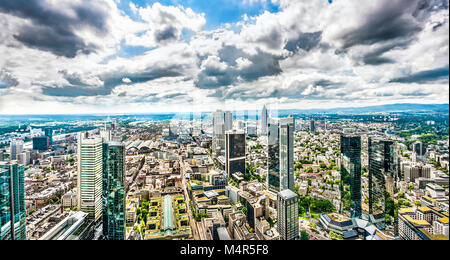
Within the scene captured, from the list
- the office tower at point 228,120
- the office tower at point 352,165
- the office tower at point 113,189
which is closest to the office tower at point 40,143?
the office tower at point 113,189

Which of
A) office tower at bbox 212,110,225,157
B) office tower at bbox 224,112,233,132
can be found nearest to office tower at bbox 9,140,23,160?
office tower at bbox 212,110,225,157

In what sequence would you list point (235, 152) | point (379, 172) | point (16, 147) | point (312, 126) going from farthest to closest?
point (235, 152)
point (312, 126)
point (379, 172)
point (16, 147)

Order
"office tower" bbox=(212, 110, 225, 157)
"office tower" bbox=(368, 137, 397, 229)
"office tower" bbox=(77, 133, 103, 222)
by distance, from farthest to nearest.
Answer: "office tower" bbox=(212, 110, 225, 157)
"office tower" bbox=(368, 137, 397, 229)
"office tower" bbox=(77, 133, 103, 222)

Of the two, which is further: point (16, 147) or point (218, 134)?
point (218, 134)

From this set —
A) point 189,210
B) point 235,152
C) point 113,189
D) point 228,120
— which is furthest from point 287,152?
point 113,189

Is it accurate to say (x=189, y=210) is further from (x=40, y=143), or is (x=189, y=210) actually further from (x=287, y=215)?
(x=40, y=143)

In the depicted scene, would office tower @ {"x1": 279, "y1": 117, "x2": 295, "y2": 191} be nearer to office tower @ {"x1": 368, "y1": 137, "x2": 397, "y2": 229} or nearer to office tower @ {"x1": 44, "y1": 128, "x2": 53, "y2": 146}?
office tower @ {"x1": 368, "y1": 137, "x2": 397, "y2": 229}
